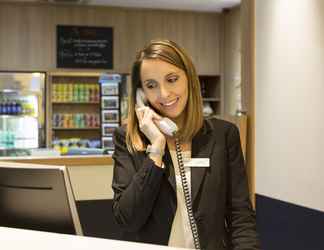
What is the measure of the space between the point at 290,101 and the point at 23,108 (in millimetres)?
4289

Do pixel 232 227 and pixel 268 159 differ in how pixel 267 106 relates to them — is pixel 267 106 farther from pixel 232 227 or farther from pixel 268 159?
pixel 232 227

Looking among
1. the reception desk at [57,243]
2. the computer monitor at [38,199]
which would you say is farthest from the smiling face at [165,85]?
the reception desk at [57,243]

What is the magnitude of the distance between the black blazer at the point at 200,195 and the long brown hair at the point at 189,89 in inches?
1.1

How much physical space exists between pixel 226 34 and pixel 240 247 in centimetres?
597

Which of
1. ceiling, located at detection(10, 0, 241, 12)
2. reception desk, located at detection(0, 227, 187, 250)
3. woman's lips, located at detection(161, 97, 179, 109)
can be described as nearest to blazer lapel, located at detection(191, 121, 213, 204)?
woman's lips, located at detection(161, 97, 179, 109)

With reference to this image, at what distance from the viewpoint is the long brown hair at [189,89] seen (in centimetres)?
135

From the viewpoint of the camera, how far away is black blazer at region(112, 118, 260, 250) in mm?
1327

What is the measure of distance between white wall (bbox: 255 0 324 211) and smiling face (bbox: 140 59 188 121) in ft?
5.28

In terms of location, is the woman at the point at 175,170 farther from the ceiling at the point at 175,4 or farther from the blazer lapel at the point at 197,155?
the ceiling at the point at 175,4

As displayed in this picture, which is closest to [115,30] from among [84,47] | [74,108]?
[84,47]

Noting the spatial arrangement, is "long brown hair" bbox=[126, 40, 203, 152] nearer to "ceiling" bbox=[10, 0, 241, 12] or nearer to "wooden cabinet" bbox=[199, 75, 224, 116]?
"ceiling" bbox=[10, 0, 241, 12]

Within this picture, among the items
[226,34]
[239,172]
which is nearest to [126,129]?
[239,172]

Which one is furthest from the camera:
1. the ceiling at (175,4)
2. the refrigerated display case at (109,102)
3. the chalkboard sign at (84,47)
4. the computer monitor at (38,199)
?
the refrigerated display case at (109,102)

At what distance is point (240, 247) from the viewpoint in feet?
4.36
